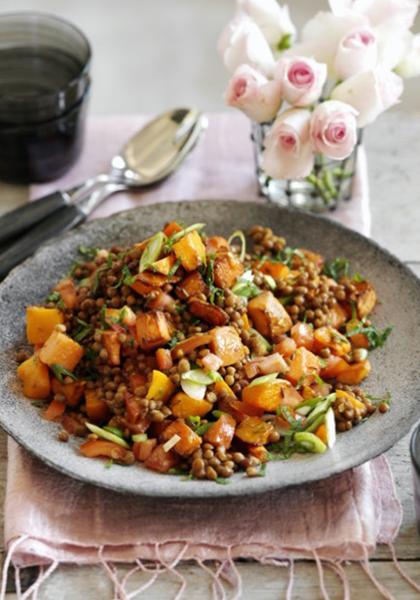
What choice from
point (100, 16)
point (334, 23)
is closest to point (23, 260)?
point (334, 23)

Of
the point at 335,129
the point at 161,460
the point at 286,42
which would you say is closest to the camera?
the point at 161,460

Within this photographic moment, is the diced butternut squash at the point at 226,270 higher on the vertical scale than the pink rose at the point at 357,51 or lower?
lower

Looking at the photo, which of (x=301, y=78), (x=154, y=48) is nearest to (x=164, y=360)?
(x=301, y=78)

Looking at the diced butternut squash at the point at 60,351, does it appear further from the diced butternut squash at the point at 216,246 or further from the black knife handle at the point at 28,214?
the black knife handle at the point at 28,214

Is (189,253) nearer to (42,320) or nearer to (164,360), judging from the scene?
(164,360)

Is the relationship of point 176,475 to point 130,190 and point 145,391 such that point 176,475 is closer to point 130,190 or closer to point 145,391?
point 145,391

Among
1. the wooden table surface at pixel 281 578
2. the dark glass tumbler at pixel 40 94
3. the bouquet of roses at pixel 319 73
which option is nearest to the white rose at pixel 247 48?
the bouquet of roses at pixel 319 73
